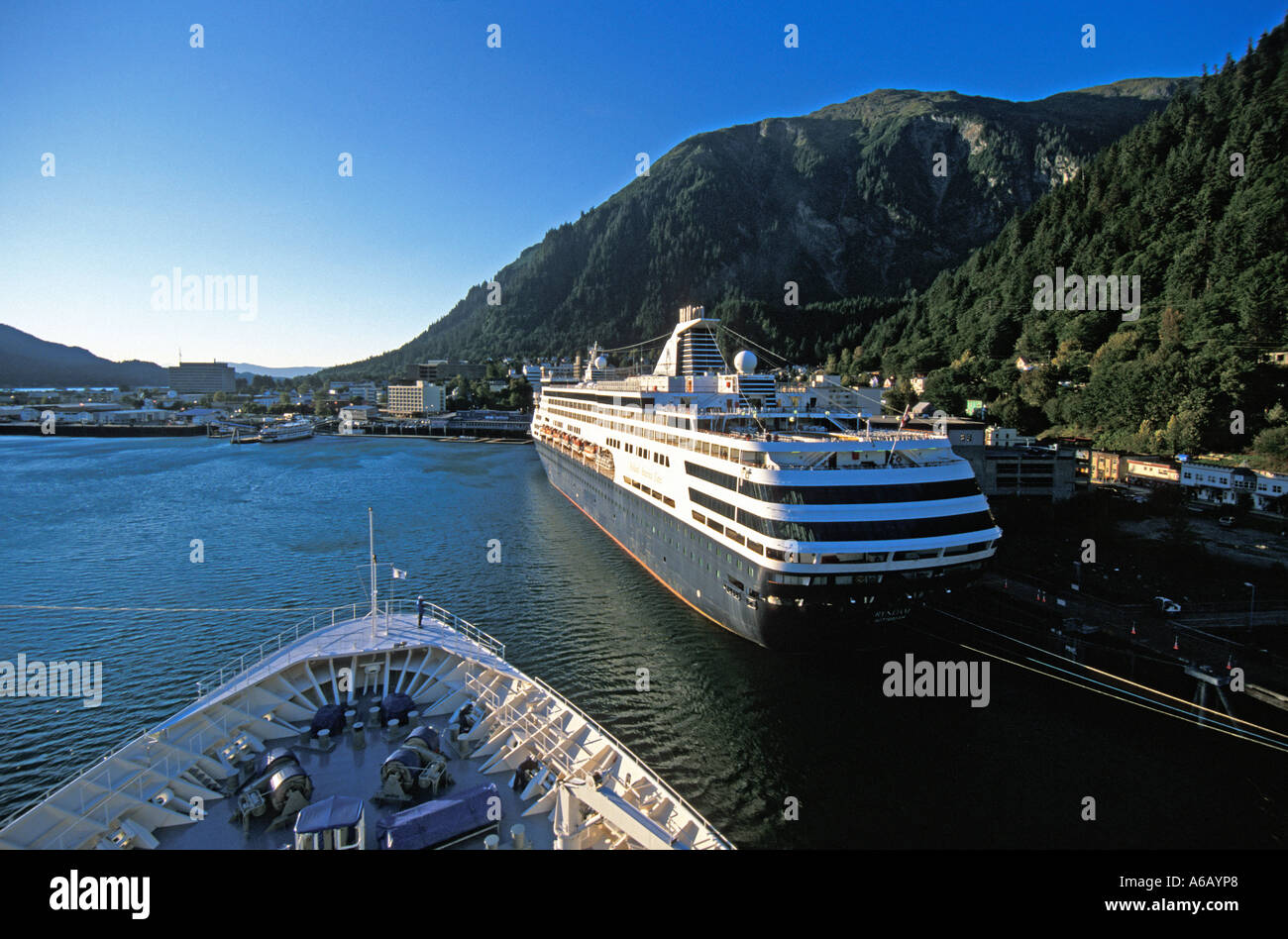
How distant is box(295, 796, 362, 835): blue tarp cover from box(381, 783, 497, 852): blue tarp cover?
58cm

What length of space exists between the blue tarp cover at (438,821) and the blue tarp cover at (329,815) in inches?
22.8

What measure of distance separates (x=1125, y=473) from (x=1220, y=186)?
37.0 meters

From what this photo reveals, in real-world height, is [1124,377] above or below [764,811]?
above

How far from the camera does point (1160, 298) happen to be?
203ft

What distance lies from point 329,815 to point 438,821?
174 centimetres

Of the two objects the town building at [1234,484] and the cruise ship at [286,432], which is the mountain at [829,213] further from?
the town building at [1234,484]

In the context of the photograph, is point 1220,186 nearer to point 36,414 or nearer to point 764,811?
point 764,811

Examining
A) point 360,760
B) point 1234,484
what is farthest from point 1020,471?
point 360,760

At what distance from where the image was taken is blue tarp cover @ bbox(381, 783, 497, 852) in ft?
33.4

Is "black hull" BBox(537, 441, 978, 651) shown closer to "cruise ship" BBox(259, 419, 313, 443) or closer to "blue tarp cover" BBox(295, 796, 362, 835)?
"blue tarp cover" BBox(295, 796, 362, 835)

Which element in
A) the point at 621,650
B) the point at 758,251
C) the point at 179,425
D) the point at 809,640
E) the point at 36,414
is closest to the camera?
the point at 809,640

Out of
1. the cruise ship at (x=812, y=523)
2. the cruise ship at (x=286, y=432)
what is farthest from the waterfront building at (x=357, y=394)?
the cruise ship at (x=812, y=523)
